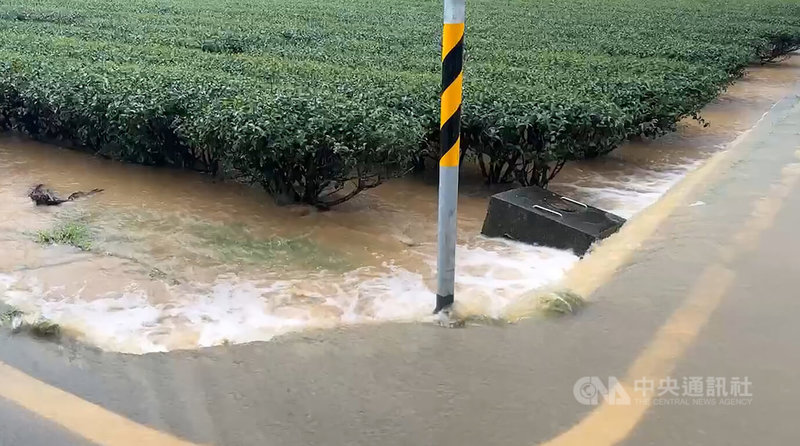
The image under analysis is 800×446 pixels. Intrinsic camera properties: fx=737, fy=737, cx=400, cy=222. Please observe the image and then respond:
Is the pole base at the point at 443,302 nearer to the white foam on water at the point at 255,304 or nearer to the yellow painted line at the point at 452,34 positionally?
the white foam on water at the point at 255,304

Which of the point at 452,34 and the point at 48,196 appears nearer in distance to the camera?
the point at 452,34

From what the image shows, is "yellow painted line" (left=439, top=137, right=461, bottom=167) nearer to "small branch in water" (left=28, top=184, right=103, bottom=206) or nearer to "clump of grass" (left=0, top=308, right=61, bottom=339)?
"clump of grass" (left=0, top=308, right=61, bottom=339)

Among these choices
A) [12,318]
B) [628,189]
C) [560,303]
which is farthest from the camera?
[628,189]

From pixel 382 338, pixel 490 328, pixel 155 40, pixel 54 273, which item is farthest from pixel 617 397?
pixel 155 40

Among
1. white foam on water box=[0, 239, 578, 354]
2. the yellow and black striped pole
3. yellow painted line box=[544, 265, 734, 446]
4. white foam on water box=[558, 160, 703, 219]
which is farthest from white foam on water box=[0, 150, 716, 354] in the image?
white foam on water box=[558, 160, 703, 219]

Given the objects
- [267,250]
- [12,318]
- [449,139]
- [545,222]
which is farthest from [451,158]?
[12,318]

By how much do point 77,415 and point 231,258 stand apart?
1.83 meters

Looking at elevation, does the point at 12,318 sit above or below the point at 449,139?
below

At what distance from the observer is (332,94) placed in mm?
6207

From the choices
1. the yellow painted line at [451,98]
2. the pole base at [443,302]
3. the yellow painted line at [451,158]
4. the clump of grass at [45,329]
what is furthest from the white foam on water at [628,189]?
the clump of grass at [45,329]

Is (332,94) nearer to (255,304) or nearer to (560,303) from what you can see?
(255,304)

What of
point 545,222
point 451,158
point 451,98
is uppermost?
point 451,98

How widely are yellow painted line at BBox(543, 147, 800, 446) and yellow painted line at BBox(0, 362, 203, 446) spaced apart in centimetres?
159

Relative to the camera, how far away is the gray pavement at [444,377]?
2.95 meters
